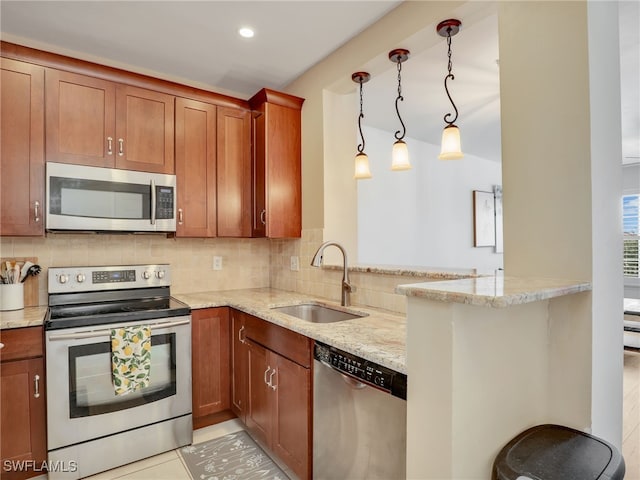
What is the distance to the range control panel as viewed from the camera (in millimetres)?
2301

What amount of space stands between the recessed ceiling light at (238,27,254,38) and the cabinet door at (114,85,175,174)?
710mm

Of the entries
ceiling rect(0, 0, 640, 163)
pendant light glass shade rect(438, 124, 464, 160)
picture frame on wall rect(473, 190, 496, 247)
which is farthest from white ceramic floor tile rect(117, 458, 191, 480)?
picture frame on wall rect(473, 190, 496, 247)

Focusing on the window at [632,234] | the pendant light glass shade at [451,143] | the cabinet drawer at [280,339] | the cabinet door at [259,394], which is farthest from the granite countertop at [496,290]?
the window at [632,234]

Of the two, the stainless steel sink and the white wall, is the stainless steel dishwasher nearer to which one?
the stainless steel sink

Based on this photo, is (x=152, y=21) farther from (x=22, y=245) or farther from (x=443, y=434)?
(x=443, y=434)

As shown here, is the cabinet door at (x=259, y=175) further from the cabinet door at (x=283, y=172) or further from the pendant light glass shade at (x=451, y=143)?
the pendant light glass shade at (x=451, y=143)

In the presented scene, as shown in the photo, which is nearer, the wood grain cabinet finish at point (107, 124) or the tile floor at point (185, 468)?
the tile floor at point (185, 468)

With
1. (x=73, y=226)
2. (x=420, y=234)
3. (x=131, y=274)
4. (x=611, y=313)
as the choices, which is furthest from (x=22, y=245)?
(x=420, y=234)

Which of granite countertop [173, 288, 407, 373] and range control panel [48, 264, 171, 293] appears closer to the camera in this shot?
granite countertop [173, 288, 407, 373]

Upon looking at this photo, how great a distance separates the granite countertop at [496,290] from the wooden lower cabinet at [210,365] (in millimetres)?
1690

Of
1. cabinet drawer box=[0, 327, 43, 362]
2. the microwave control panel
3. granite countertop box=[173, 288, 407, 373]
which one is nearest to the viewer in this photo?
granite countertop box=[173, 288, 407, 373]

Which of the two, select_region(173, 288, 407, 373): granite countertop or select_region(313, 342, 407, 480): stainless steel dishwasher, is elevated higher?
select_region(173, 288, 407, 373): granite countertop

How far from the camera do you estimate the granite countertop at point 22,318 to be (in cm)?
179

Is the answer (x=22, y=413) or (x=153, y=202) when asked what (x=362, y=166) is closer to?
(x=153, y=202)
